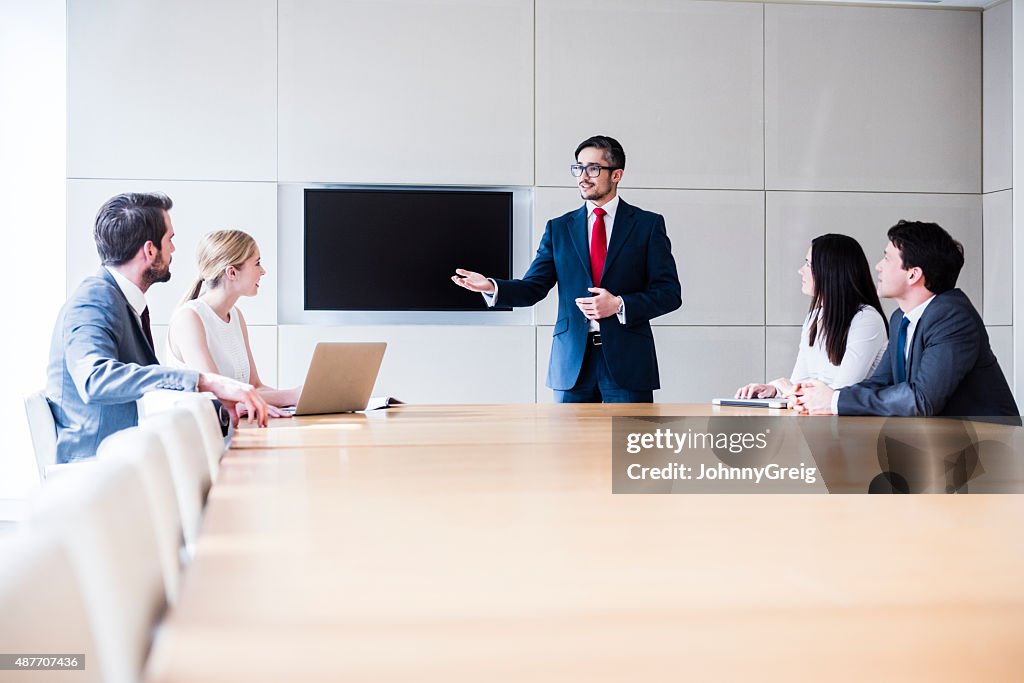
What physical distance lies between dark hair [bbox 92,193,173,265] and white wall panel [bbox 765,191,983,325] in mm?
3668

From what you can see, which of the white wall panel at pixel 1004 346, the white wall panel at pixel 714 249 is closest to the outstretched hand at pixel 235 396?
the white wall panel at pixel 714 249

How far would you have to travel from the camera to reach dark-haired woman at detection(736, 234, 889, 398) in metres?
3.35

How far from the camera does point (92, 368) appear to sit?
249 cm

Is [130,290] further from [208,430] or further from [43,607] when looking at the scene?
[43,607]

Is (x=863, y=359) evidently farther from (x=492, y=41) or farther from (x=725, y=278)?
(x=492, y=41)

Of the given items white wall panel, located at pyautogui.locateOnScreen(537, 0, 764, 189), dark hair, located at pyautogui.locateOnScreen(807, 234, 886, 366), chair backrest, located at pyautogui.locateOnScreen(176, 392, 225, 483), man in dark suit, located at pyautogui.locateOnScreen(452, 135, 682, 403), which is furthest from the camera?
white wall panel, located at pyautogui.locateOnScreen(537, 0, 764, 189)

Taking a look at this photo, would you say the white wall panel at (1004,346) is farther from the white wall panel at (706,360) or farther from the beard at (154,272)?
the beard at (154,272)

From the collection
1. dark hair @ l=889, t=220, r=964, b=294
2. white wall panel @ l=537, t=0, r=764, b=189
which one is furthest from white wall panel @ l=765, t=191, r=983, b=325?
dark hair @ l=889, t=220, r=964, b=294

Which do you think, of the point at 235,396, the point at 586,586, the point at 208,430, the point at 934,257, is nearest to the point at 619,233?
the point at 934,257

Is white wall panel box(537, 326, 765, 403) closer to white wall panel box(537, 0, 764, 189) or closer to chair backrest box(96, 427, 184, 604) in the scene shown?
white wall panel box(537, 0, 764, 189)

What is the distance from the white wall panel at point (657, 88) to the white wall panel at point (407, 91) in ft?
0.51

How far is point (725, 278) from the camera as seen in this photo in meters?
5.47

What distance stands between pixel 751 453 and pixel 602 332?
2209 millimetres

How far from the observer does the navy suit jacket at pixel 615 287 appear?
379cm
